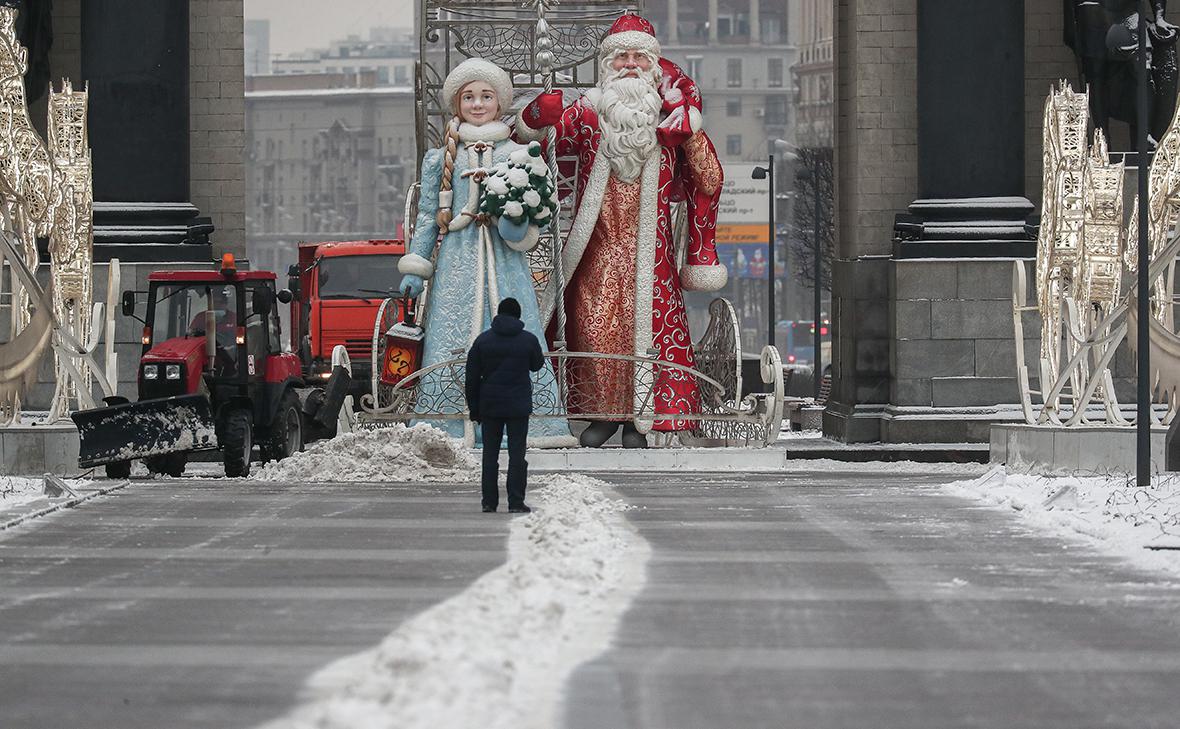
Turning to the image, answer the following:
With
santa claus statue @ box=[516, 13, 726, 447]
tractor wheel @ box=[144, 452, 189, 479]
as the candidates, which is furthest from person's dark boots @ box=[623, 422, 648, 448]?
tractor wheel @ box=[144, 452, 189, 479]

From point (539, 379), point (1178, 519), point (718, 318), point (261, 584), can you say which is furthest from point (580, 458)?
point (261, 584)

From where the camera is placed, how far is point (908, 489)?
21.0m

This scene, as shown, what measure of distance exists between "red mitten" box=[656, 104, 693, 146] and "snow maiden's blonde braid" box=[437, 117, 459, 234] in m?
1.92

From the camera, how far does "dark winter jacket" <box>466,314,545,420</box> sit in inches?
706

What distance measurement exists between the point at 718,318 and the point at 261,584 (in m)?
13.5

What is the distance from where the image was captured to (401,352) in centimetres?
2519

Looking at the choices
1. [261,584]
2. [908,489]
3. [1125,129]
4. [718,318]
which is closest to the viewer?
[261,584]

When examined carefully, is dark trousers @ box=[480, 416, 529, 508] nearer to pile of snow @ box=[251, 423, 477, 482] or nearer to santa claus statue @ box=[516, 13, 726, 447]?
pile of snow @ box=[251, 423, 477, 482]

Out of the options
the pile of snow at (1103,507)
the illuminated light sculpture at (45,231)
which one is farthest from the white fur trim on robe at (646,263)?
the illuminated light sculpture at (45,231)

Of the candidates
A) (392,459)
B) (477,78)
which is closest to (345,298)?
(477,78)

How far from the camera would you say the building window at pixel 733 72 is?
169875mm

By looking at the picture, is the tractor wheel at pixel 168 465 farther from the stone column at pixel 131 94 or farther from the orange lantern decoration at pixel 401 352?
the stone column at pixel 131 94

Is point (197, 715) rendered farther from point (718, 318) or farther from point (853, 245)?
point (853, 245)

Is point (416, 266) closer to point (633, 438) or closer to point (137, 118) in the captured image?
point (633, 438)
